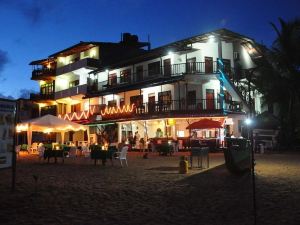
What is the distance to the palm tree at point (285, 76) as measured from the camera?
31.0 metres

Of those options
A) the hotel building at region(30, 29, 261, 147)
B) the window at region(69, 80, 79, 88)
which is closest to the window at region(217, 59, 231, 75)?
the hotel building at region(30, 29, 261, 147)

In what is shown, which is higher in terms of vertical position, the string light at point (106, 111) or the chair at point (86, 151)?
the string light at point (106, 111)

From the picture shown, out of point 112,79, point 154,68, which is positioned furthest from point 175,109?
point 112,79

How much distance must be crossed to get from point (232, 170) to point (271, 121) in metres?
23.7

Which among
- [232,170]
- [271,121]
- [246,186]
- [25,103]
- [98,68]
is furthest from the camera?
[25,103]

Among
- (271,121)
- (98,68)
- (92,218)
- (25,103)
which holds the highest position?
(98,68)

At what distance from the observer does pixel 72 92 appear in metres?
44.1

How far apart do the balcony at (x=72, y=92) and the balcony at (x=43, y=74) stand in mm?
3945

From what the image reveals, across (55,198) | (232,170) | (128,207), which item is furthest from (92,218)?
(232,170)

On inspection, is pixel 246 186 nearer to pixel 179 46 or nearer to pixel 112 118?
pixel 179 46

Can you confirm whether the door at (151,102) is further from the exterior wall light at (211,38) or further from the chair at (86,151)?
the chair at (86,151)

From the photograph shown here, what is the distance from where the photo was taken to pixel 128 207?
7.29 meters

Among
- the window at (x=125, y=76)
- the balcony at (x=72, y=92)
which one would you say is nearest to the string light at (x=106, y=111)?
the balcony at (x=72, y=92)

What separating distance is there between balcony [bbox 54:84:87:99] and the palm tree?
2001cm
